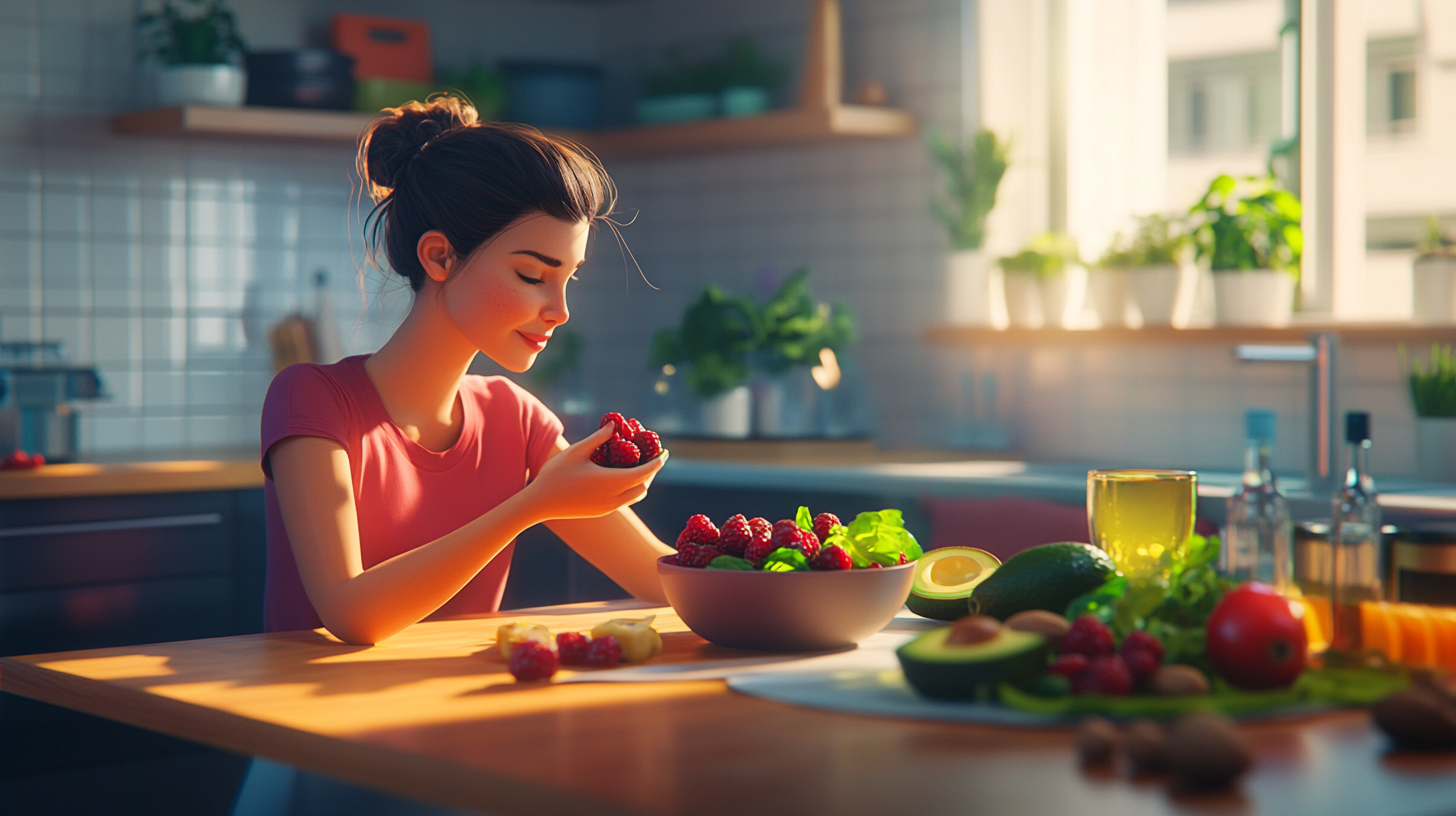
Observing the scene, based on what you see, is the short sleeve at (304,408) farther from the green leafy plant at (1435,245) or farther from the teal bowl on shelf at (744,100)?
the teal bowl on shelf at (744,100)

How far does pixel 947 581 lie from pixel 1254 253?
1.83 m

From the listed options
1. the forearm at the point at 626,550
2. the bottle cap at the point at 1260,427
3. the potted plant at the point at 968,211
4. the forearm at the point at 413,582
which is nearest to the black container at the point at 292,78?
the potted plant at the point at 968,211

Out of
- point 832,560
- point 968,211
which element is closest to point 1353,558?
point 832,560

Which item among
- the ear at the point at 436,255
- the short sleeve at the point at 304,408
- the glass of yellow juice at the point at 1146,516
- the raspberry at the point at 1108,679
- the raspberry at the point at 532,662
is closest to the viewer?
the raspberry at the point at 1108,679

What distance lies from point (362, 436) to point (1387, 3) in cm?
230

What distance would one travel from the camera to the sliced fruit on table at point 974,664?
1.07 meters

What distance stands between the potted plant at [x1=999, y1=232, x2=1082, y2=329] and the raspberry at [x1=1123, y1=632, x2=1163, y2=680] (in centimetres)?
236

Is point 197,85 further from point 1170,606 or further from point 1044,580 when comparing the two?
point 1170,606

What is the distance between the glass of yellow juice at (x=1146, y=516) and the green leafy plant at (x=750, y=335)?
2019mm

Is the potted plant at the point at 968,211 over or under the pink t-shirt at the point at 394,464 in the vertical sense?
over

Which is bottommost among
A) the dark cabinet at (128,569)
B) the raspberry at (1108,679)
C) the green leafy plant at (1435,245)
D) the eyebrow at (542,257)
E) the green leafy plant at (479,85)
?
the dark cabinet at (128,569)

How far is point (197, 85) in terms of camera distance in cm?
343

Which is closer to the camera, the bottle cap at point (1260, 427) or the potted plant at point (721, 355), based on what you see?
the bottle cap at point (1260, 427)

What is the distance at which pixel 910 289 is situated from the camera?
3.69 m
